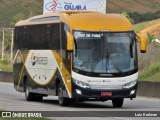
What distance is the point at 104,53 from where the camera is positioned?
25.5 meters

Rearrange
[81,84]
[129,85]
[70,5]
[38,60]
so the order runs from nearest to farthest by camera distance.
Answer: [81,84]
[129,85]
[38,60]
[70,5]

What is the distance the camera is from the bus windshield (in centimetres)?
2534

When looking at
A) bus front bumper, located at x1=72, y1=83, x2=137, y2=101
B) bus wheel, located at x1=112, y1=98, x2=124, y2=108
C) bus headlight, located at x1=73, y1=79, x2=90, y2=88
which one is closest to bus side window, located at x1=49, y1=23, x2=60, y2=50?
bus headlight, located at x1=73, y1=79, x2=90, y2=88

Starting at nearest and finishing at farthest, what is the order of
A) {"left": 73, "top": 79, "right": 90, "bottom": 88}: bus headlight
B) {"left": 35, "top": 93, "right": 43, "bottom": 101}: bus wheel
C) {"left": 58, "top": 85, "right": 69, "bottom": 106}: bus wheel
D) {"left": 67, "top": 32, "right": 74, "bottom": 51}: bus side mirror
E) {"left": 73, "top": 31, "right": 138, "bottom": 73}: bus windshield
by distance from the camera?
{"left": 67, "top": 32, "right": 74, "bottom": 51}: bus side mirror → {"left": 73, "top": 79, "right": 90, "bottom": 88}: bus headlight → {"left": 73, "top": 31, "right": 138, "bottom": 73}: bus windshield → {"left": 58, "top": 85, "right": 69, "bottom": 106}: bus wheel → {"left": 35, "top": 93, "right": 43, "bottom": 101}: bus wheel

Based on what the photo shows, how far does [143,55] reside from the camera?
1825 inches

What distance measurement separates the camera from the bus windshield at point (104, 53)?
83.1 ft

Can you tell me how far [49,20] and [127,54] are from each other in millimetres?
3969

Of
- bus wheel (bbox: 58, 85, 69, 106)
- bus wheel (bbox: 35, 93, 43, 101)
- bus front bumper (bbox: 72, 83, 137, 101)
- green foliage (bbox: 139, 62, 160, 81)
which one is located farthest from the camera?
green foliage (bbox: 139, 62, 160, 81)

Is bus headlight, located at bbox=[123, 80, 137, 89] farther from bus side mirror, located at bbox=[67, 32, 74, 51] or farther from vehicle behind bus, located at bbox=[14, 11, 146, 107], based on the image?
bus side mirror, located at bbox=[67, 32, 74, 51]

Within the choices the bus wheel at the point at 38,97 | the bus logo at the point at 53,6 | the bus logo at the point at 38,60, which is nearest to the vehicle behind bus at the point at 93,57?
the bus logo at the point at 38,60

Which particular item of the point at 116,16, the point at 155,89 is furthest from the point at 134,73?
the point at 155,89

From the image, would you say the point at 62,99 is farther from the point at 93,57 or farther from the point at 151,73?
the point at 151,73

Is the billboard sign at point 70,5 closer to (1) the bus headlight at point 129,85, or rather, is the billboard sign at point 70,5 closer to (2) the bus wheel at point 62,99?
(2) the bus wheel at point 62,99

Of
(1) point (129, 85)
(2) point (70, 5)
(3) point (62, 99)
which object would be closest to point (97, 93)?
(1) point (129, 85)
